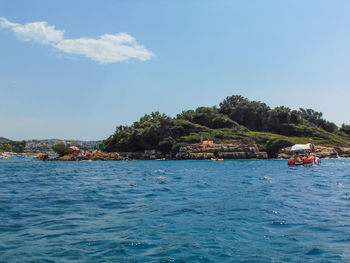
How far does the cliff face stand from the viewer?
132m

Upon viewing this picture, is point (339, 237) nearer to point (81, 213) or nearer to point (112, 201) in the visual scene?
point (81, 213)

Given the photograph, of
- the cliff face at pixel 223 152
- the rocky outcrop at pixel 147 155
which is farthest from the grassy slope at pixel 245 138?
the rocky outcrop at pixel 147 155

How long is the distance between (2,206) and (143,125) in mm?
153419

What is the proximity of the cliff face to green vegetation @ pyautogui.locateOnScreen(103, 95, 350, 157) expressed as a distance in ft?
26.7

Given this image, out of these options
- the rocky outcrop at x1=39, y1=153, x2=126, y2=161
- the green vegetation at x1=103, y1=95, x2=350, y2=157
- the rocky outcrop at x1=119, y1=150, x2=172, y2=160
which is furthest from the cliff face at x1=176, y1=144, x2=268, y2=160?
the rocky outcrop at x1=39, y1=153, x2=126, y2=161

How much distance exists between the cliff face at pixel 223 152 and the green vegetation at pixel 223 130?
8136 mm

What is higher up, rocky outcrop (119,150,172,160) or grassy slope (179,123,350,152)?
grassy slope (179,123,350,152)

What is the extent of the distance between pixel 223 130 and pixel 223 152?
34.1 m

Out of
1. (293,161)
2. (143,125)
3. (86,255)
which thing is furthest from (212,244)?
(143,125)

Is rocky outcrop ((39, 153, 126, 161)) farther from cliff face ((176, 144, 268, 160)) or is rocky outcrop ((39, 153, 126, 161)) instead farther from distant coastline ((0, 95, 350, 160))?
cliff face ((176, 144, 268, 160))

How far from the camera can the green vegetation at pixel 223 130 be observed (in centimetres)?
14888

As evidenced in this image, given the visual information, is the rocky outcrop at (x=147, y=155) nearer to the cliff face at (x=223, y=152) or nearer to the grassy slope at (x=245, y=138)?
the grassy slope at (x=245, y=138)

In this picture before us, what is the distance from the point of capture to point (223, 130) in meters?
166

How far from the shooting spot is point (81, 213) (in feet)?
48.5
